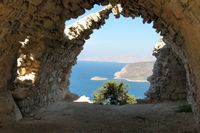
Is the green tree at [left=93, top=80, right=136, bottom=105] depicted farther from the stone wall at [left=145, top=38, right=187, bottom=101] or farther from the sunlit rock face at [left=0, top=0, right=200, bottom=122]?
the sunlit rock face at [left=0, top=0, right=200, bottom=122]

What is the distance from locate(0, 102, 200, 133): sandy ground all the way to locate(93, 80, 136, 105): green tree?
197 inches

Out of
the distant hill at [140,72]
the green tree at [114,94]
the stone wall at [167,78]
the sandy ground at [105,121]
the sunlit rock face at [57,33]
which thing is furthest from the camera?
the distant hill at [140,72]

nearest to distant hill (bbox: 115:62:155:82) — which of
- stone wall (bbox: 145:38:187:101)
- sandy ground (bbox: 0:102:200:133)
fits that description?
stone wall (bbox: 145:38:187:101)

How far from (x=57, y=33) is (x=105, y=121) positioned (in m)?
3.49

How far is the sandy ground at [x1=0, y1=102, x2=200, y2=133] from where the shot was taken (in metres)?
10.1

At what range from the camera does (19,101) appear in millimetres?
12203

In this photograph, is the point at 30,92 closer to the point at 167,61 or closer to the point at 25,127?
the point at 25,127

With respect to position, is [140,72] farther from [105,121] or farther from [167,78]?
[105,121]

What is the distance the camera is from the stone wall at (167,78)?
55.7 feet

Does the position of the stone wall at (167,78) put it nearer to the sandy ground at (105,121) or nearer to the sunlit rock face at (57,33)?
the sandy ground at (105,121)

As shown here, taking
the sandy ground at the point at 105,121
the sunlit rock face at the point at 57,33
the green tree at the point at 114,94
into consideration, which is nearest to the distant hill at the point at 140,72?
Answer: the green tree at the point at 114,94

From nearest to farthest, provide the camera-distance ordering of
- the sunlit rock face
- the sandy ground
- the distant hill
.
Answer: the sunlit rock face
the sandy ground
the distant hill

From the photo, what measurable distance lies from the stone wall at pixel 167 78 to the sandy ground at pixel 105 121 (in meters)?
1.75

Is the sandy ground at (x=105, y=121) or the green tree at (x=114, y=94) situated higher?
the green tree at (x=114, y=94)
